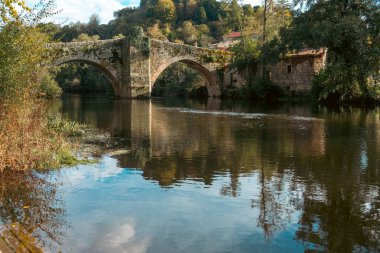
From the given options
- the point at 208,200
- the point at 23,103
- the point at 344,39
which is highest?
the point at 344,39

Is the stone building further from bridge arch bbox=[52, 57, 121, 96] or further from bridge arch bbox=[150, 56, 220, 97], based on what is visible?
bridge arch bbox=[52, 57, 121, 96]

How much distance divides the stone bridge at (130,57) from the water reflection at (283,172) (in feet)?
55.3

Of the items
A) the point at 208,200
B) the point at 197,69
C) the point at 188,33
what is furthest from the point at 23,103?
the point at 188,33

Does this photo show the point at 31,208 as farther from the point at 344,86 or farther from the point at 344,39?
the point at 344,86

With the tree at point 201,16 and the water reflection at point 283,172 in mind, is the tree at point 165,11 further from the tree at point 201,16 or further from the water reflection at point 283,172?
the water reflection at point 283,172

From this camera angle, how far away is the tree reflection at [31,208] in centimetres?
408

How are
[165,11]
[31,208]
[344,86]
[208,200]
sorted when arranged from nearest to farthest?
[31,208] < [208,200] < [344,86] < [165,11]

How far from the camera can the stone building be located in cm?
2911

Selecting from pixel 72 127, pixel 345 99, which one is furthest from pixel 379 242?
pixel 345 99

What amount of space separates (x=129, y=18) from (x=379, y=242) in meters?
91.0

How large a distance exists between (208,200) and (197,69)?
103 ft

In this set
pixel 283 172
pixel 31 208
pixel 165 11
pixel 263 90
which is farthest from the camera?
pixel 165 11

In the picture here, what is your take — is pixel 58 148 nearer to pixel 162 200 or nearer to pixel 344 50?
pixel 162 200

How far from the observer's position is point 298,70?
3030 cm
